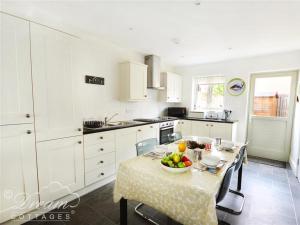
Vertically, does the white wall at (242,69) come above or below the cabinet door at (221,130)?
above

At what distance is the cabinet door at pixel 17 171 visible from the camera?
A: 1572mm

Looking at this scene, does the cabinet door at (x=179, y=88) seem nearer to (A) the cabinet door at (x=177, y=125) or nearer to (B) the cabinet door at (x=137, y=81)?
(A) the cabinet door at (x=177, y=125)

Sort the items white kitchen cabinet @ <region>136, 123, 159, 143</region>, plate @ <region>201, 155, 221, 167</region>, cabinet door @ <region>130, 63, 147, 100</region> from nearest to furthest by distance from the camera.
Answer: plate @ <region>201, 155, 221, 167</region>
white kitchen cabinet @ <region>136, 123, 159, 143</region>
cabinet door @ <region>130, 63, 147, 100</region>

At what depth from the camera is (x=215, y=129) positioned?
3.88 m

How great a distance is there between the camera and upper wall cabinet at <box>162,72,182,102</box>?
428 centimetres

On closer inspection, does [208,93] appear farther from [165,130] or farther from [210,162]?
[210,162]

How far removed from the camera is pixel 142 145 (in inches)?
81.7

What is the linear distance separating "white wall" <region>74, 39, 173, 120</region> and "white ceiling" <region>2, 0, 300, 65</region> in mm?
238

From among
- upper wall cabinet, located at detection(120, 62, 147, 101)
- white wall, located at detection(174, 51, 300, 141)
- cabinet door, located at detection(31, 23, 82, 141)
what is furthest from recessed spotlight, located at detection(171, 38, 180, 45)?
white wall, located at detection(174, 51, 300, 141)

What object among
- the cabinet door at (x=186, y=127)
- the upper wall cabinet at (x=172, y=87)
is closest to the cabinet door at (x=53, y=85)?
the upper wall cabinet at (x=172, y=87)

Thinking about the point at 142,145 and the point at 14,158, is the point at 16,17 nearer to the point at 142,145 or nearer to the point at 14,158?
the point at 14,158

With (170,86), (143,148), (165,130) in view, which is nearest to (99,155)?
(143,148)

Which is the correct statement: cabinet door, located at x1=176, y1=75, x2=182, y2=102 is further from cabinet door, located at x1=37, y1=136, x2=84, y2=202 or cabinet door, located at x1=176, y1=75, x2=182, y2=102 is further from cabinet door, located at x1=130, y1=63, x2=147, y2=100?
cabinet door, located at x1=37, y1=136, x2=84, y2=202

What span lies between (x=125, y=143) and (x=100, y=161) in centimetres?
53
